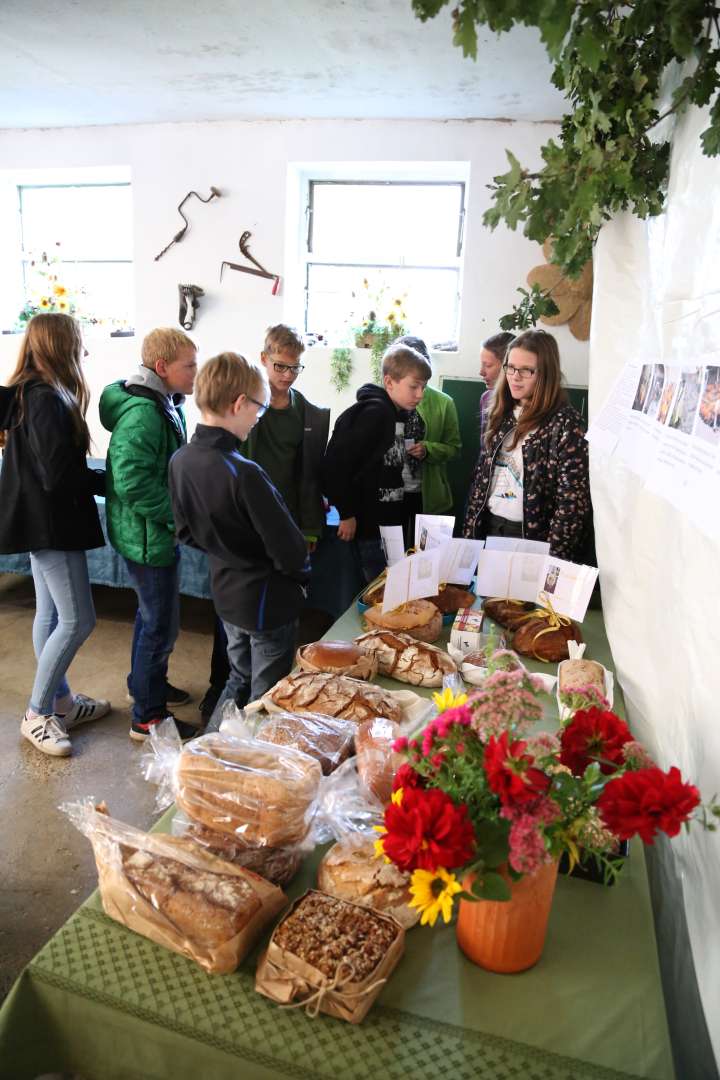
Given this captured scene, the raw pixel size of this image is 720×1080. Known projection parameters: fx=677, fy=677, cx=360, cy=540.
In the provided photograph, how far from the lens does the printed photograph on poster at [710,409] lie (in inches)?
39.5

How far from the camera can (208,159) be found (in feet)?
14.4

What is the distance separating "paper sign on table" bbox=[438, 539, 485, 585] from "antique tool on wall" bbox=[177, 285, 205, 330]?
3.39 meters

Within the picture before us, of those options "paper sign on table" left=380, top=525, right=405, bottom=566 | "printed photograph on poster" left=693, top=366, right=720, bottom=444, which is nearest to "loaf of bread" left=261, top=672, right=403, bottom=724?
"paper sign on table" left=380, top=525, right=405, bottom=566

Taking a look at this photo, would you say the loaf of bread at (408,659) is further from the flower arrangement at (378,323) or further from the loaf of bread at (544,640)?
the flower arrangement at (378,323)

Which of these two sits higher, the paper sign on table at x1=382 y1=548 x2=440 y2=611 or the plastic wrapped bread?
the paper sign on table at x1=382 y1=548 x2=440 y2=611

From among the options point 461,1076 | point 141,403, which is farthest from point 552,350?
point 461,1076

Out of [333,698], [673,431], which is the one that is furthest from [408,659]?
[673,431]

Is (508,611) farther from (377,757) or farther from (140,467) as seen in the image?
(140,467)

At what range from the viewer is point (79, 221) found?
5.04 m

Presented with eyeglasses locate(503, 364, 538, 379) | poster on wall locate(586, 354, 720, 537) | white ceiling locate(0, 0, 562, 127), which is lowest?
poster on wall locate(586, 354, 720, 537)

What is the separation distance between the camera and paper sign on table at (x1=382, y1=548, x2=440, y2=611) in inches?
66.2

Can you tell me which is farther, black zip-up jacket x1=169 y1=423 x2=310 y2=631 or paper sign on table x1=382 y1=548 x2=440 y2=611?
black zip-up jacket x1=169 y1=423 x2=310 y2=631

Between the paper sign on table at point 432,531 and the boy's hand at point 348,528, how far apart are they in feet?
2.56

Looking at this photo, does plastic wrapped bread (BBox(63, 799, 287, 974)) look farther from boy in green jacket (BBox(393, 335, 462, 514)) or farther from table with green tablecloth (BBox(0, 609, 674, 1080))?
boy in green jacket (BBox(393, 335, 462, 514))
